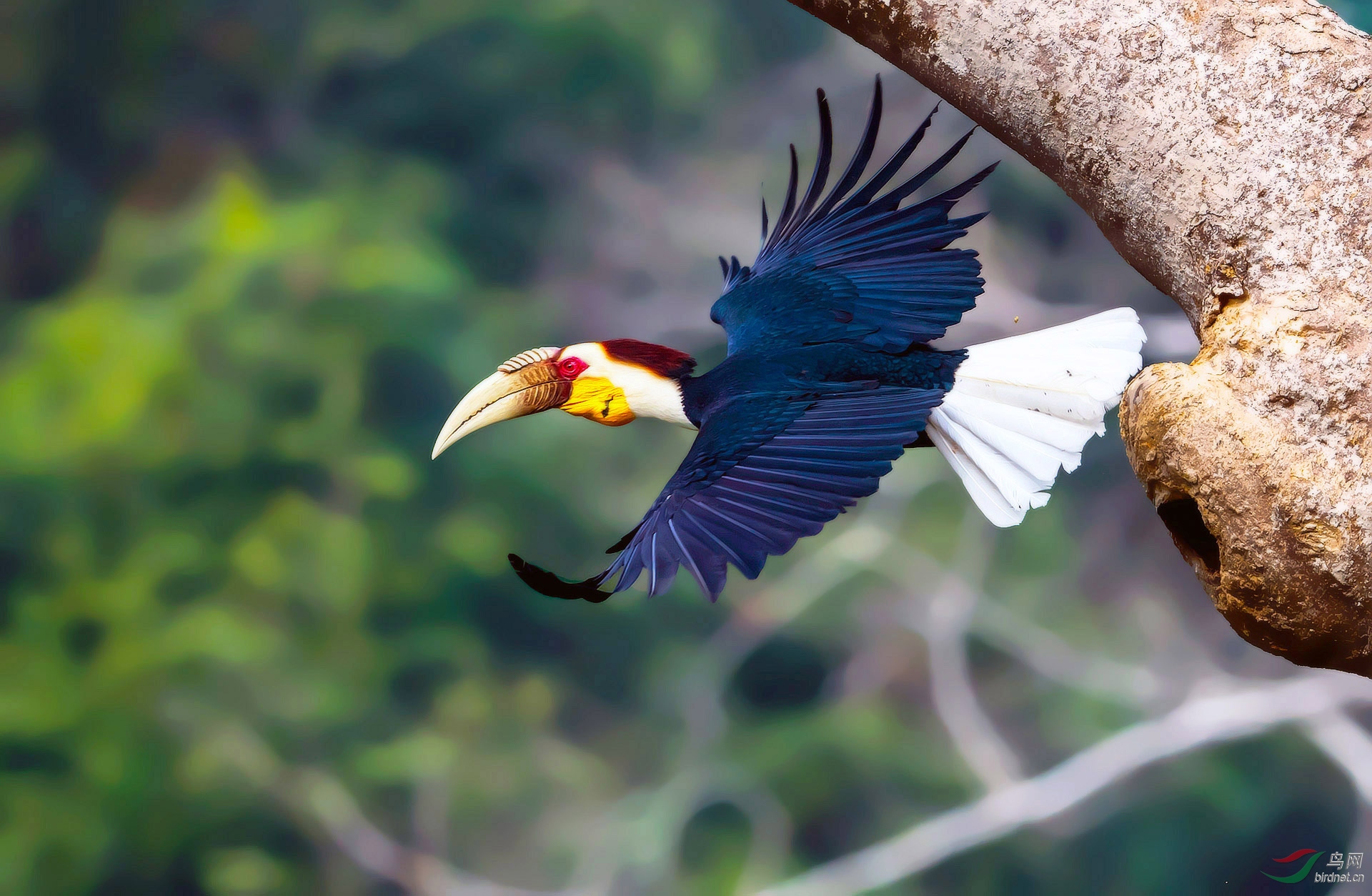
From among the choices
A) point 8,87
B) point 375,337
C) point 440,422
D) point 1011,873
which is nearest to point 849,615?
point 1011,873

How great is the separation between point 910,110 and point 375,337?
1253 mm

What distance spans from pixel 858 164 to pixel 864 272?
17 centimetres

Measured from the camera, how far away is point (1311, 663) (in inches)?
49.6

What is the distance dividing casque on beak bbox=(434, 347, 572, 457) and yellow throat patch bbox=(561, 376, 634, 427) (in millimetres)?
14

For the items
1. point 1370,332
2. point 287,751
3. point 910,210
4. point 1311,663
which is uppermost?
point 1370,332

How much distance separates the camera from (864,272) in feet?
5.49

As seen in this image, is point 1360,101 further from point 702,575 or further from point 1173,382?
point 702,575

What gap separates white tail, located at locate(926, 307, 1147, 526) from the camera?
4.96 ft

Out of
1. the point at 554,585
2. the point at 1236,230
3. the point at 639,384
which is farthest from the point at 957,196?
the point at 554,585

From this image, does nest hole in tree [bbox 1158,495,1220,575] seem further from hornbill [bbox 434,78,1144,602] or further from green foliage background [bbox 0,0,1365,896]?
green foliage background [bbox 0,0,1365,896]

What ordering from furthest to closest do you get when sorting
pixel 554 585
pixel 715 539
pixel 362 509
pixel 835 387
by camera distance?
pixel 362 509, pixel 835 387, pixel 715 539, pixel 554 585

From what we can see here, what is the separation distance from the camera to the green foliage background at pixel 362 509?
90.7 inches

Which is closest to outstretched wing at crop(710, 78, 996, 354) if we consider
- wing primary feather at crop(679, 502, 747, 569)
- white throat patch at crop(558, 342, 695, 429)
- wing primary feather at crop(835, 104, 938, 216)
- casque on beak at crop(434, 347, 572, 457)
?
wing primary feather at crop(835, 104, 938, 216)

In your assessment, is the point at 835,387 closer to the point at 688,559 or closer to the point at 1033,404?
the point at 1033,404
